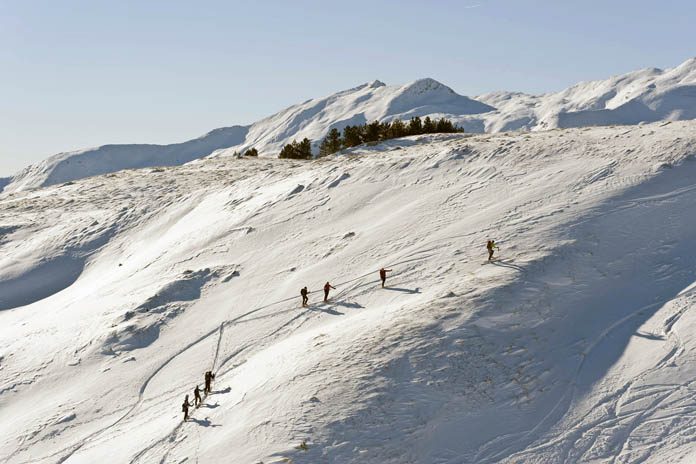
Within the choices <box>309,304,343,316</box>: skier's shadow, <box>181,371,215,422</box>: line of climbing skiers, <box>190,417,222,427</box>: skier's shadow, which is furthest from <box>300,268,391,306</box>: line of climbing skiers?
<box>190,417,222,427</box>: skier's shadow

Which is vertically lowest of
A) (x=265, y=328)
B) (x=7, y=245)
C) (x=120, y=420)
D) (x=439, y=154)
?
(x=120, y=420)

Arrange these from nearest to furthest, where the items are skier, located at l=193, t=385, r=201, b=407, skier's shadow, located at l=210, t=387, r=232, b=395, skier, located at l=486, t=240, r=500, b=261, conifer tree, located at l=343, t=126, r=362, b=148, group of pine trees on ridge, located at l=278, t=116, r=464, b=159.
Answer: skier, located at l=193, t=385, r=201, b=407 < skier's shadow, located at l=210, t=387, r=232, b=395 < skier, located at l=486, t=240, r=500, b=261 < group of pine trees on ridge, located at l=278, t=116, r=464, b=159 < conifer tree, located at l=343, t=126, r=362, b=148

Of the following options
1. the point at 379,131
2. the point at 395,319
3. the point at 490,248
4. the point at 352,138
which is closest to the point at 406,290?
the point at 395,319

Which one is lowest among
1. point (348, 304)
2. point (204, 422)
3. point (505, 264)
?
point (204, 422)

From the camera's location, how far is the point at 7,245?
43688 millimetres

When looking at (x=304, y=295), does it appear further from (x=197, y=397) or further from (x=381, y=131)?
(x=381, y=131)

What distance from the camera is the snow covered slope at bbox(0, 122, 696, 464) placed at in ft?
54.4

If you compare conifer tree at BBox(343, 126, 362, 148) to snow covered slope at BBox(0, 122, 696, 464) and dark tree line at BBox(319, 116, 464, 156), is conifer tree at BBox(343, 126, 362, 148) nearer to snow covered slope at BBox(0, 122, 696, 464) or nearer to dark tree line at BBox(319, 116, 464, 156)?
dark tree line at BBox(319, 116, 464, 156)

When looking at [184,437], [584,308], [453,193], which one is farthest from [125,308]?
[584,308]

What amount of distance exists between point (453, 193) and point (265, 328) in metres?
13.7

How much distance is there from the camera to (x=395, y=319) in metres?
20.9

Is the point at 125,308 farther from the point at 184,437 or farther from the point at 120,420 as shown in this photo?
the point at 184,437

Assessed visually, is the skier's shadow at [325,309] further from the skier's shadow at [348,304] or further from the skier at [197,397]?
the skier at [197,397]

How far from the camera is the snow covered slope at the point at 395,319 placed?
1659 cm
